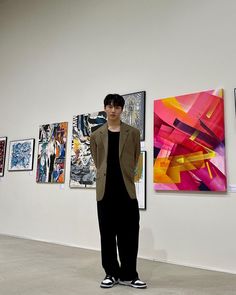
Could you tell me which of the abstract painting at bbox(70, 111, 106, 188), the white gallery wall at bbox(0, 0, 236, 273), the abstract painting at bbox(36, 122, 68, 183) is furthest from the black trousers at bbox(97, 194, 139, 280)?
the abstract painting at bbox(36, 122, 68, 183)

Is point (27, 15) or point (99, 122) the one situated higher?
point (27, 15)

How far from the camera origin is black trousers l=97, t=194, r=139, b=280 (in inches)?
90.8

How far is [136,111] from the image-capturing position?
374cm

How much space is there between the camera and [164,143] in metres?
3.43

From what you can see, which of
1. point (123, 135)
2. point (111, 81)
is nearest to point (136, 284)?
point (123, 135)

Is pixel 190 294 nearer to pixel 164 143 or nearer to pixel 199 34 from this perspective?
pixel 164 143

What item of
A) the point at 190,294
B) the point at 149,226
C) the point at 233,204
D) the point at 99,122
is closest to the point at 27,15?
the point at 99,122

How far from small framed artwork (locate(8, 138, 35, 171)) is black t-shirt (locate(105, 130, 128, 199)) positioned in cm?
281

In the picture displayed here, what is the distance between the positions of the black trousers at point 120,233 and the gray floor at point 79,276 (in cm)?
15

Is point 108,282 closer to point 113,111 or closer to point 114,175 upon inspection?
point 114,175

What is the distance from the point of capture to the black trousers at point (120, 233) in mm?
2307

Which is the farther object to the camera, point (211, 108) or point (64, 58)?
point (64, 58)

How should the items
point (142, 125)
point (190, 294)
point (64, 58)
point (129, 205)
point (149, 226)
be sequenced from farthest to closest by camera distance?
1. point (64, 58)
2. point (142, 125)
3. point (149, 226)
4. point (129, 205)
5. point (190, 294)

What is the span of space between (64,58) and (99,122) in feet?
4.79
